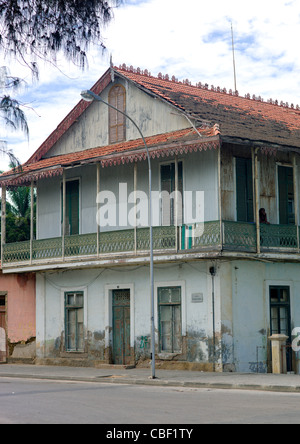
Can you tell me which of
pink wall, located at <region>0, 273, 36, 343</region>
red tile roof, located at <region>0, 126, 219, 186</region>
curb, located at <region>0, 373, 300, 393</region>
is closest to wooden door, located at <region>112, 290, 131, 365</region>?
curb, located at <region>0, 373, 300, 393</region>

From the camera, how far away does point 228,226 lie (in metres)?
21.9

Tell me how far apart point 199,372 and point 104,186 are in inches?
292

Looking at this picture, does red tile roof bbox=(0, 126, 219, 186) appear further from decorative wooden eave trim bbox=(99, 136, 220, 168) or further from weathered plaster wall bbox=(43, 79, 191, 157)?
weathered plaster wall bbox=(43, 79, 191, 157)

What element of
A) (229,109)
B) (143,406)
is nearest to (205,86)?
(229,109)

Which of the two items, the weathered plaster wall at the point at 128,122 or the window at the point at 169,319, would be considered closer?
the window at the point at 169,319

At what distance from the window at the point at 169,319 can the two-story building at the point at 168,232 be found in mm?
32

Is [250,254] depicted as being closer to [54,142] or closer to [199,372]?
[199,372]

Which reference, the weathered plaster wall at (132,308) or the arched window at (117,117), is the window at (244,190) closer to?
the weathered plaster wall at (132,308)

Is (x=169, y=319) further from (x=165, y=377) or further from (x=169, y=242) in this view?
(x=165, y=377)

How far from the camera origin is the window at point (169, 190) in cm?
2405

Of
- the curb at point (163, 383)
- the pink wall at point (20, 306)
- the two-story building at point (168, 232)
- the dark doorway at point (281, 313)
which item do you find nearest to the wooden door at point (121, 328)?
the two-story building at point (168, 232)

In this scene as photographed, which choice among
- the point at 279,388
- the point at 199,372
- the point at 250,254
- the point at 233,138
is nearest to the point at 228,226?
the point at 250,254

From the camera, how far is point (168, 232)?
75.7ft

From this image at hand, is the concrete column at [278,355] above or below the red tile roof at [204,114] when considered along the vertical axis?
below
